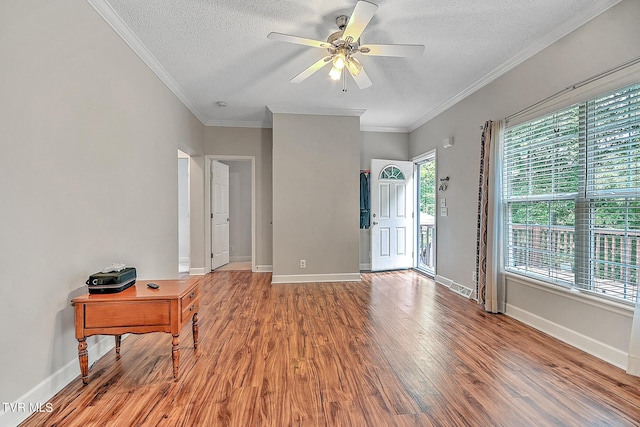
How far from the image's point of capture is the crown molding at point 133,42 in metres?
2.23

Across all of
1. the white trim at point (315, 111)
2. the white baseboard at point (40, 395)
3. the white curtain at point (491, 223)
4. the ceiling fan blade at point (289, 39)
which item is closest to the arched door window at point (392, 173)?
the white trim at point (315, 111)

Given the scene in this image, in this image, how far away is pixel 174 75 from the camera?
3.45 m

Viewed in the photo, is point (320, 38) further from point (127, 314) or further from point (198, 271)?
point (198, 271)

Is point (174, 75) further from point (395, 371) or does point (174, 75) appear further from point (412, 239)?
point (412, 239)

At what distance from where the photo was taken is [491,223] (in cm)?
330

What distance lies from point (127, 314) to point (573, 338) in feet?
11.1

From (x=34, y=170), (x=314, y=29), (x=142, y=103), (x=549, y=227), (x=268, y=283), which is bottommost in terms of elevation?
(x=268, y=283)

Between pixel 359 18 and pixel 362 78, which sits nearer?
pixel 359 18

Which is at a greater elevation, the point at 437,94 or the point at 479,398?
the point at 437,94

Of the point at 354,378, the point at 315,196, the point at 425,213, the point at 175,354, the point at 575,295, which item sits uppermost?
the point at 315,196

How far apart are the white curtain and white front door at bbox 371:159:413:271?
2.20m

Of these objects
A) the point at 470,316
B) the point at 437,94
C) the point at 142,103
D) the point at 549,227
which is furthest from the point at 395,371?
the point at 437,94

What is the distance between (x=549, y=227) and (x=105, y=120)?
394 cm

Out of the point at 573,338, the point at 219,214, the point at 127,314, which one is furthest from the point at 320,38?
the point at 219,214
